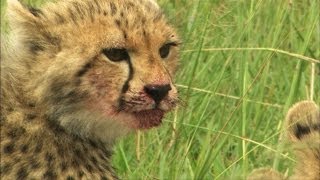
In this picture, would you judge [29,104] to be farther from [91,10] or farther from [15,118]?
[91,10]

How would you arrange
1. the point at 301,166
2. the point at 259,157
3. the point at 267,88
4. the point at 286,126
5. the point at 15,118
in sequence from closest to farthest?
the point at 301,166, the point at 286,126, the point at 15,118, the point at 259,157, the point at 267,88

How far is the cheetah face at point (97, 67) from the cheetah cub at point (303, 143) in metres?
0.60

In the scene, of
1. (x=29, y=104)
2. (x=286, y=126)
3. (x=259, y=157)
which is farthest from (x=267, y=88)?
(x=286, y=126)

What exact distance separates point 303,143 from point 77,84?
1.01 meters

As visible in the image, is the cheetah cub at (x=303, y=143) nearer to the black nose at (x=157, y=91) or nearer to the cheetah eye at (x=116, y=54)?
the black nose at (x=157, y=91)

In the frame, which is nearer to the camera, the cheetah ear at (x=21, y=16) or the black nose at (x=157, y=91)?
the black nose at (x=157, y=91)

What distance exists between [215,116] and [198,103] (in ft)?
0.66

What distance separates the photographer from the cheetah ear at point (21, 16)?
11.3ft

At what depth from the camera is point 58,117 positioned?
11.1ft

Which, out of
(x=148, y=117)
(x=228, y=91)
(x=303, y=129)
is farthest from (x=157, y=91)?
(x=228, y=91)

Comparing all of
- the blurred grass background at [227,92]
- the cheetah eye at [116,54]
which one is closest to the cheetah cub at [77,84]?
the cheetah eye at [116,54]

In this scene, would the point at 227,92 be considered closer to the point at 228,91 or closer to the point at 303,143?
the point at 228,91

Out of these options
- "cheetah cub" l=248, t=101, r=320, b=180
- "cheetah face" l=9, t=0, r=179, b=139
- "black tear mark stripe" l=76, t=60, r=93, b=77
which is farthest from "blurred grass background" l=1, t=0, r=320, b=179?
"cheetah cub" l=248, t=101, r=320, b=180

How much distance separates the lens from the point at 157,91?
128 inches
